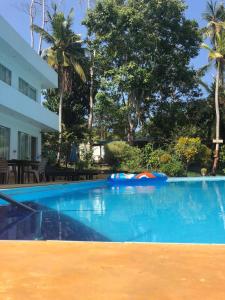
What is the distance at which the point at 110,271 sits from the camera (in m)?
2.68

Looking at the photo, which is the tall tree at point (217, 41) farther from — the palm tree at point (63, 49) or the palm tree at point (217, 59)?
the palm tree at point (63, 49)

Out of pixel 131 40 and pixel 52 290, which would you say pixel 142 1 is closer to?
pixel 131 40

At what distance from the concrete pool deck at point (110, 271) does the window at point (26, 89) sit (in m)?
14.6

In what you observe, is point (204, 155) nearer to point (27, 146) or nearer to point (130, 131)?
point (130, 131)

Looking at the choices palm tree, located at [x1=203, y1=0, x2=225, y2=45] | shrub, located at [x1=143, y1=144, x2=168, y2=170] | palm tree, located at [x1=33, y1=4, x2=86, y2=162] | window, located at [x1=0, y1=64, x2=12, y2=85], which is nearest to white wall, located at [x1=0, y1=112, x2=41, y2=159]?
window, located at [x1=0, y1=64, x2=12, y2=85]

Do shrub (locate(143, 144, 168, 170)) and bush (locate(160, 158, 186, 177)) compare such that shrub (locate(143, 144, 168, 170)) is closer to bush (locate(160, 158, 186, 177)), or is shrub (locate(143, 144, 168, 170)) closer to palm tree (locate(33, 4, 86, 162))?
bush (locate(160, 158, 186, 177))

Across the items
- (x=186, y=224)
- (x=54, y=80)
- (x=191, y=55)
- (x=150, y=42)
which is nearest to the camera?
(x=186, y=224)

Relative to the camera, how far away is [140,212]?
303 inches

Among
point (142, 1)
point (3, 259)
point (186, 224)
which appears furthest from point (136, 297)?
point (142, 1)

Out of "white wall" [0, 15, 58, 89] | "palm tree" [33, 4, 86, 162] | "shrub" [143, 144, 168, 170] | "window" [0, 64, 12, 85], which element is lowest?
"shrub" [143, 144, 168, 170]

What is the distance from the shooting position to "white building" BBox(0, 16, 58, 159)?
553 inches

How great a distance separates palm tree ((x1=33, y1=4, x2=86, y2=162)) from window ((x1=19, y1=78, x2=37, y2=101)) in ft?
18.1

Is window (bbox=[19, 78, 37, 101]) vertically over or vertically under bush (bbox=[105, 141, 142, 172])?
over

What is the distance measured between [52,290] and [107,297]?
1.09 ft
